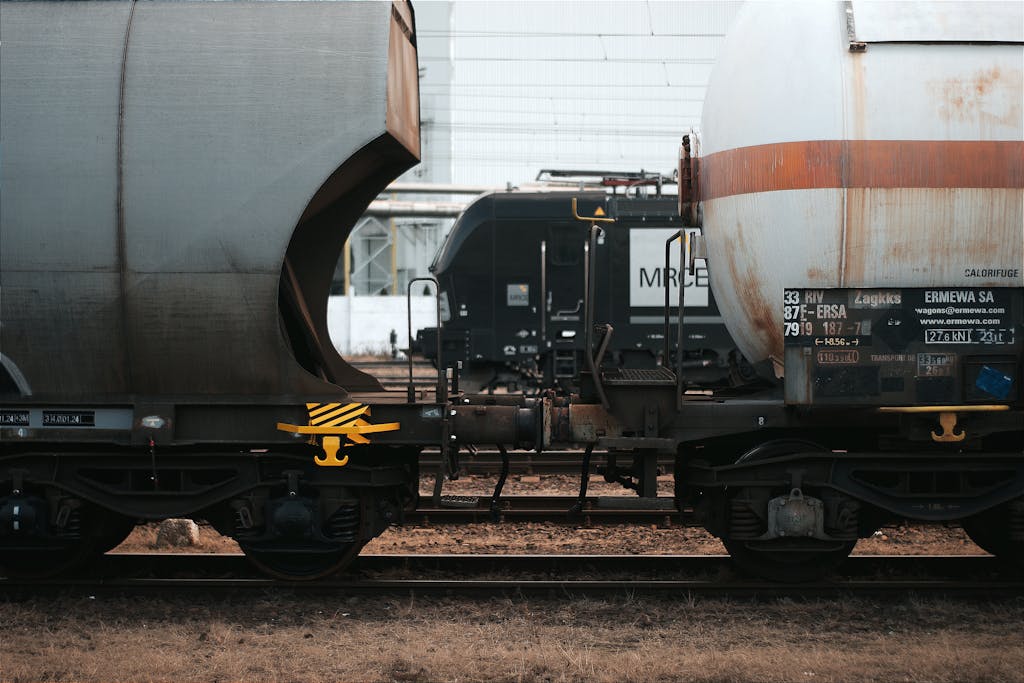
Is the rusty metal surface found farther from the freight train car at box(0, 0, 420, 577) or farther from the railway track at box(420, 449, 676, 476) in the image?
the railway track at box(420, 449, 676, 476)

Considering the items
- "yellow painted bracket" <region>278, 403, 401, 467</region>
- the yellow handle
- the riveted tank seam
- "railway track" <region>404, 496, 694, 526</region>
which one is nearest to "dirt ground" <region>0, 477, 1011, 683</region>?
the yellow handle

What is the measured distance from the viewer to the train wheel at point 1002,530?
6.38 m

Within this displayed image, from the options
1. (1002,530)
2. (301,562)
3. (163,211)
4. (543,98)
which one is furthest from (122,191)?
(543,98)

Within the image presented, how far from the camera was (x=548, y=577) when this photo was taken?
7180mm

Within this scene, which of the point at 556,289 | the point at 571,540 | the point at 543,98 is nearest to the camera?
the point at 571,540

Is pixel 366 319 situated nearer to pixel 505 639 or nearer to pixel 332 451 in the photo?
pixel 332 451

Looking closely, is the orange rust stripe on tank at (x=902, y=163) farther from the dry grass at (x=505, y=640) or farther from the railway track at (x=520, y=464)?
the railway track at (x=520, y=464)

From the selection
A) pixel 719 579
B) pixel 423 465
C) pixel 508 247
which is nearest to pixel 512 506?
pixel 423 465

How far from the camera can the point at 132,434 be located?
6.10 meters

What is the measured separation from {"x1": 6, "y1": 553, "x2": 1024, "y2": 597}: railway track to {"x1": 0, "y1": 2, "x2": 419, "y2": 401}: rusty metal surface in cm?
177

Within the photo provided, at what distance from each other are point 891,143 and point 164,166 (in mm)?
4816

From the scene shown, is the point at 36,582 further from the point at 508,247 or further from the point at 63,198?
the point at 508,247

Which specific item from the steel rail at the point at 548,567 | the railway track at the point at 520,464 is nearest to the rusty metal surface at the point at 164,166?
the steel rail at the point at 548,567

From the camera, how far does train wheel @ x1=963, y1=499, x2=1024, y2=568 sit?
6.38 metres
